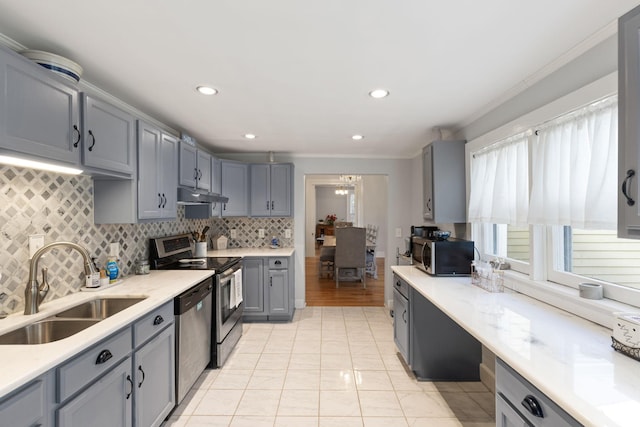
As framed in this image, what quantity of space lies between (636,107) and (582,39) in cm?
81

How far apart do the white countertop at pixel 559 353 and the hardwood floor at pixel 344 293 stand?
3044 millimetres

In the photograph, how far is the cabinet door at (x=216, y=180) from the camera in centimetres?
385

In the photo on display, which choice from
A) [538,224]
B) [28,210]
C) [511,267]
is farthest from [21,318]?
[511,267]

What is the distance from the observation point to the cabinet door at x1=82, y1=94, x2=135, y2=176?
5.84 feet

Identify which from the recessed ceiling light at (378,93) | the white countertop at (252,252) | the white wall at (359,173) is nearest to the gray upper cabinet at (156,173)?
the white countertop at (252,252)

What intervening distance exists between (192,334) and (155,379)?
1.70ft

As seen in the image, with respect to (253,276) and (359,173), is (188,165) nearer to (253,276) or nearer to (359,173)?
(253,276)

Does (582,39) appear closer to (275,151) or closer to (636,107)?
(636,107)

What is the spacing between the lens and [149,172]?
2.44m

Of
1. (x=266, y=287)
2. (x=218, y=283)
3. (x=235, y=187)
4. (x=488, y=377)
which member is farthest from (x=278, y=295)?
(x=488, y=377)

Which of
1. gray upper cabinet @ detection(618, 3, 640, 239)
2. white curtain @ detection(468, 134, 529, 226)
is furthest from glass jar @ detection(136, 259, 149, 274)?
gray upper cabinet @ detection(618, 3, 640, 239)

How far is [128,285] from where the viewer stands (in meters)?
2.30

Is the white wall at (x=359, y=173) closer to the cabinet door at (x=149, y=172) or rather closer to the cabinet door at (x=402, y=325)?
the cabinet door at (x=402, y=325)

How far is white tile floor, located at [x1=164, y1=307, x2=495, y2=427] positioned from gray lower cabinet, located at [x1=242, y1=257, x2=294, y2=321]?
1.72ft
